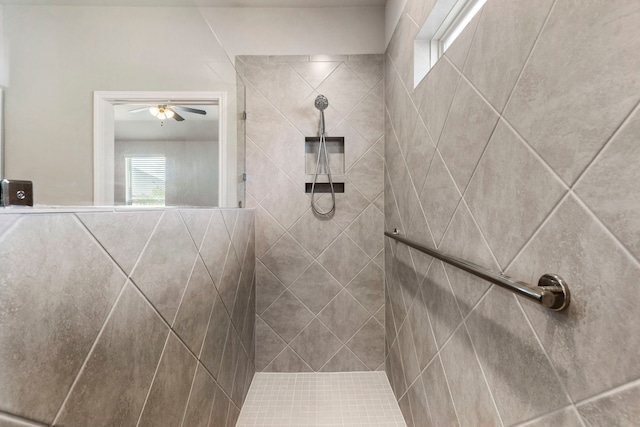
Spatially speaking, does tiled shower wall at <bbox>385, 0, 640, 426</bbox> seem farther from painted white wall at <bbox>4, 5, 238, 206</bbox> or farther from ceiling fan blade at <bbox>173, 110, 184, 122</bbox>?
ceiling fan blade at <bbox>173, 110, 184, 122</bbox>

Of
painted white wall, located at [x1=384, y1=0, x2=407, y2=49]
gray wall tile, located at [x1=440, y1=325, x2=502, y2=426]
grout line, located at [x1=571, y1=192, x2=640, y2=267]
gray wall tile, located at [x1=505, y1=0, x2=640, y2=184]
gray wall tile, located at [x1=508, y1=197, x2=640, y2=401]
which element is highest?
painted white wall, located at [x1=384, y1=0, x2=407, y2=49]

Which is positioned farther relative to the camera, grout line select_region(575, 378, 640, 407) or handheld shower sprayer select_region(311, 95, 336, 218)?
handheld shower sprayer select_region(311, 95, 336, 218)

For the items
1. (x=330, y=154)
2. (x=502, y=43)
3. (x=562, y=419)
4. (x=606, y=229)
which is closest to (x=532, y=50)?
(x=502, y=43)

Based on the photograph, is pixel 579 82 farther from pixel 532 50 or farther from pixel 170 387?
pixel 170 387

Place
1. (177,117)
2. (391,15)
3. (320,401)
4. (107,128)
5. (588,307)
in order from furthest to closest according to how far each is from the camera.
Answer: (391,15)
(320,401)
(177,117)
(107,128)
(588,307)

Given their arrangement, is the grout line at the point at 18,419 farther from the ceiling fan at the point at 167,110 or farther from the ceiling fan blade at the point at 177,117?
the ceiling fan blade at the point at 177,117

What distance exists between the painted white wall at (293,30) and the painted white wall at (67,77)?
679mm

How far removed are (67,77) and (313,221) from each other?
4.47 feet

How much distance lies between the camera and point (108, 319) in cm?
50

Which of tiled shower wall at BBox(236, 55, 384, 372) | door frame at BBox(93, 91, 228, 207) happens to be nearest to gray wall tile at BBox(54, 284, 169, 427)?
door frame at BBox(93, 91, 228, 207)

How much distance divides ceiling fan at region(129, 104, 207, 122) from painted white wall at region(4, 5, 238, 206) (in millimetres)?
80

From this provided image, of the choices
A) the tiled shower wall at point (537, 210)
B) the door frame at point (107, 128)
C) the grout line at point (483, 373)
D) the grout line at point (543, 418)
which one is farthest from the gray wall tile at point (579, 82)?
the door frame at point (107, 128)

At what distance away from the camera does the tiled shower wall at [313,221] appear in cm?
184

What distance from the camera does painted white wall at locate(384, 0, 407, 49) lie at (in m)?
1.50
